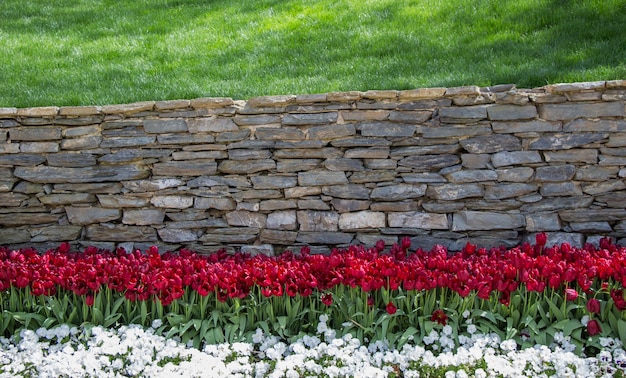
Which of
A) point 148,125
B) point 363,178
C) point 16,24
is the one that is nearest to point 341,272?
point 363,178

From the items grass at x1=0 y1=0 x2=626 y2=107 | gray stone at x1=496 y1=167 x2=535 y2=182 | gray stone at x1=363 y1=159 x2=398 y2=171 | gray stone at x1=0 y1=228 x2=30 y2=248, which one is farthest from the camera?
grass at x1=0 y1=0 x2=626 y2=107

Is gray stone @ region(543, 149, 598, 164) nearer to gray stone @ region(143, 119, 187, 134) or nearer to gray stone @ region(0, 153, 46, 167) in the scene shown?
gray stone @ region(143, 119, 187, 134)

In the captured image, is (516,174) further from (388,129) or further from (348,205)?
(348,205)

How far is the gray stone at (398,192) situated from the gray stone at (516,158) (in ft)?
1.75

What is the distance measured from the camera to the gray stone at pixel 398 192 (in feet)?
14.4

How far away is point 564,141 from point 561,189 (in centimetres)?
32

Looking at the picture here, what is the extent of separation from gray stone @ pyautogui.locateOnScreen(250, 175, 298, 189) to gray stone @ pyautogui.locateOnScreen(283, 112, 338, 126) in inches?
15.2

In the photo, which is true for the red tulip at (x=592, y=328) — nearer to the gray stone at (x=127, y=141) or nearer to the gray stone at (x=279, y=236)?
the gray stone at (x=279, y=236)

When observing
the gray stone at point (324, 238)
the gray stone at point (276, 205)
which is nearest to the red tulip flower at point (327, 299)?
the gray stone at point (324, 238)

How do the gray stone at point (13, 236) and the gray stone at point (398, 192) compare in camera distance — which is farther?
the gray stone at point (13, 236)

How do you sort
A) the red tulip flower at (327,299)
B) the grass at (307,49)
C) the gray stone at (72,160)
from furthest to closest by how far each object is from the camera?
the grass at (307,49) < the gray stone at (72,160) < the red tulip flower at (327,299)

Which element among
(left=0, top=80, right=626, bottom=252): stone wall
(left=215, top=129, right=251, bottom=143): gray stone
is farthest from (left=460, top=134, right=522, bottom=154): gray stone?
(left=215, top=129, right=251, bottom=143): gray stone

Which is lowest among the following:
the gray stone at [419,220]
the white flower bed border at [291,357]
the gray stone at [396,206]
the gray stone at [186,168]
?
the white flower bed border at [291,357]

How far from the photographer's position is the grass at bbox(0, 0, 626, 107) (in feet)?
16.6
